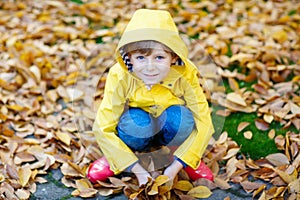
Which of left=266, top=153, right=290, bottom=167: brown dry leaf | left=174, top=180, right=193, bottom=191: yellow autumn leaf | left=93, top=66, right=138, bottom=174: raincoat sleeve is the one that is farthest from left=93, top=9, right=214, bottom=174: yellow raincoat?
left=266, top=153, right=290, bottom=167: brown dry leaf

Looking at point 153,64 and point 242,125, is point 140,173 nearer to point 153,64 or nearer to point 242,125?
point 153,64

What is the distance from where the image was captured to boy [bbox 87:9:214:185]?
2211 mm

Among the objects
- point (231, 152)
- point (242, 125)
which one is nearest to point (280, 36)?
point (242, 125)

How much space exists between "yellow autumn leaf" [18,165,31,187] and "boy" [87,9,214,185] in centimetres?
30

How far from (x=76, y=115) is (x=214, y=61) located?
3.19 ft

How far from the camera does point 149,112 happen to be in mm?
2334

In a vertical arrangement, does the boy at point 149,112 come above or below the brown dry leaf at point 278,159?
above

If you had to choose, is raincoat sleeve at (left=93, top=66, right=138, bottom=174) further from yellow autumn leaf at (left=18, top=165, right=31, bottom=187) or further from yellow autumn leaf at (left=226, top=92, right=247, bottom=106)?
yellow autumn leaf at (left=226, top=92, right=247, bottom=106)

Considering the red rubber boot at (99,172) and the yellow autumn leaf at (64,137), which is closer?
the red rubber boot at (99,172)

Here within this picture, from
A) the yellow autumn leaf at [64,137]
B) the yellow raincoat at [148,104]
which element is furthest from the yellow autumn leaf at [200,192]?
the yellow autumn leaf at [64,137]

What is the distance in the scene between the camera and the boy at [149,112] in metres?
2.21

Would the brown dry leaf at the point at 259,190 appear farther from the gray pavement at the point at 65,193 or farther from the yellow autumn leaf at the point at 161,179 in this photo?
the yellow autumn leaf at the point at 161,179

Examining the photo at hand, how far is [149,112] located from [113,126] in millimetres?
174

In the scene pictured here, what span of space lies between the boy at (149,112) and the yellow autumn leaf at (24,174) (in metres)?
0.30
